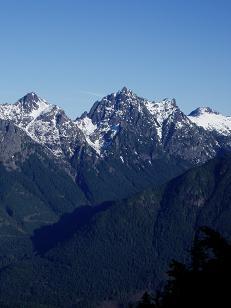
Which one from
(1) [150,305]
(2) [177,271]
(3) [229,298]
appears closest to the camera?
(3) [229,298]

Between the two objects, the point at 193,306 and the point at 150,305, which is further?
the point at 150,305

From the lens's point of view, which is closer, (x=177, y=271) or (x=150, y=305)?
(x=177, y=271)

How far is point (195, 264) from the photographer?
39250mm

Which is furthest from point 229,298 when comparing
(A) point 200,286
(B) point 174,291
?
(B) point 174,291

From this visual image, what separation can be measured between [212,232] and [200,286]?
9.40 feet

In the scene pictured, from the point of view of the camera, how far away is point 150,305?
3956 centimetres

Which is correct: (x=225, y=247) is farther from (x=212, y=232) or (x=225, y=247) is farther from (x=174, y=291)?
(x=174, y=291)

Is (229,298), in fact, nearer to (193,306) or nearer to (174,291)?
(193,306)

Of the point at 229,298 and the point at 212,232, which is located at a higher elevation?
the point at 212,232

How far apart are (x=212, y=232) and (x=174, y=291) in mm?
5021

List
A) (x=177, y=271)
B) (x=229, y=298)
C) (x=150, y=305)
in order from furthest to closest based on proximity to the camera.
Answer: (x=150, y=305) → (x=177, y=271) → (x=229, y=298)

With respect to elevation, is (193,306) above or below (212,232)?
below

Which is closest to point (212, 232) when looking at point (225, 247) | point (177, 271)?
point (225, 247)

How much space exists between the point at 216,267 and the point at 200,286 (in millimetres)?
1178
